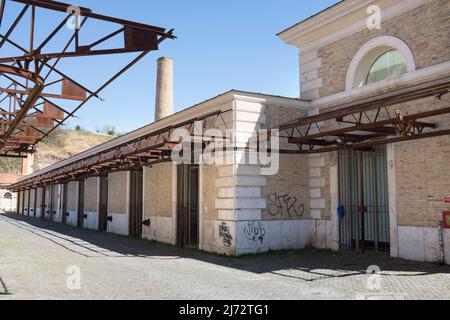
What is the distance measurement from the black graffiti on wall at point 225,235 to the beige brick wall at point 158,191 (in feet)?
12.5

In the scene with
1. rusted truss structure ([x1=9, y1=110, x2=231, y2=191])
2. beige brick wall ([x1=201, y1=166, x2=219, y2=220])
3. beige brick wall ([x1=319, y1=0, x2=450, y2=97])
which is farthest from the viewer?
beige brick wall ([x1=201, y1=166, x2=219, y2=220])

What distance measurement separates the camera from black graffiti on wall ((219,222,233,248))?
1281 cm

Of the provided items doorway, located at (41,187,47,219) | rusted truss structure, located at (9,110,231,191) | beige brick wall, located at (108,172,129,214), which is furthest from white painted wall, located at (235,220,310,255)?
doorway, located at (41,187,47,219)

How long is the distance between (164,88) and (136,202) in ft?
36.0

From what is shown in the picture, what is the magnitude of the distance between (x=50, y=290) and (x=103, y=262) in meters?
3.76

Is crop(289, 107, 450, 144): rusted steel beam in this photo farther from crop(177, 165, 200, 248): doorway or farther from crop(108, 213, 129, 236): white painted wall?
crop(108, 213, 129, 236): white painted wall

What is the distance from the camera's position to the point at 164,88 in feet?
95.0

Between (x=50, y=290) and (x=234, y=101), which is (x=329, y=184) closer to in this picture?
(x=234, y=101)

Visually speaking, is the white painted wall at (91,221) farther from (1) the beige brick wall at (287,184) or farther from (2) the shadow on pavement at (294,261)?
(1) the beige brick wall at (287,184)

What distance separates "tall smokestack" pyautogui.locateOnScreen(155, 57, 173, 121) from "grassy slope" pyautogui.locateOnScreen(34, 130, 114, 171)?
5845 centimetres

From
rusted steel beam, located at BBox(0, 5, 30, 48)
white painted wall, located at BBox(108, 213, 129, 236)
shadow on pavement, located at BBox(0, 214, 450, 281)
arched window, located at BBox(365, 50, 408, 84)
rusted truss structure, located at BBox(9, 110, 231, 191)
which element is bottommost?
shadow on pavement, located at BBox(0, 214, 450, 281)

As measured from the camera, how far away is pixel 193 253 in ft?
45.0

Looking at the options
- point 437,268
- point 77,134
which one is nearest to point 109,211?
point 437,268
